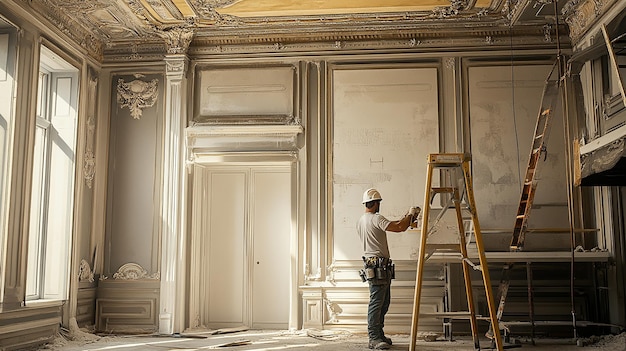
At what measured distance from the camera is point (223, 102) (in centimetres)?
720

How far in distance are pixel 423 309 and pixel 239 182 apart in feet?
8.89

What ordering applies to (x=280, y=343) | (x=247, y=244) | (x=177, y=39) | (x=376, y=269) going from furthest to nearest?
(x=247, y=244) → (x=177, y=39) → (x=280, y=343) → (x=376, y=269)

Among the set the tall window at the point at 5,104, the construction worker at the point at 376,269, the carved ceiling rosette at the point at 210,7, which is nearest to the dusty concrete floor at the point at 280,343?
the construction worker at the point at 376,269

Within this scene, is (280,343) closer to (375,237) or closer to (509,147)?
(375,237)

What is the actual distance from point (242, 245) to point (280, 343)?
1.80 metres

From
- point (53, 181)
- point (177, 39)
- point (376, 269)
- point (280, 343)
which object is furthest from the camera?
point (177, 39)

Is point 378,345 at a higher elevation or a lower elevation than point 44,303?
lower

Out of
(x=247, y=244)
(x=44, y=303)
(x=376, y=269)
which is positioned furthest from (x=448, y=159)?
(x=44, y=303)

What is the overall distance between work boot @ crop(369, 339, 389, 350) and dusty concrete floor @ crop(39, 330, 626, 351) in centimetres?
10

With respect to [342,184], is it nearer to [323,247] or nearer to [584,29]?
[323,247]

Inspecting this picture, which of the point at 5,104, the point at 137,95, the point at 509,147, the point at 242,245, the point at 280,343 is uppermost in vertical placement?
the point at 137,95

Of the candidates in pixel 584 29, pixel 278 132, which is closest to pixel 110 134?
pixel 278 132

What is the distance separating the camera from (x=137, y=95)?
7.22 m

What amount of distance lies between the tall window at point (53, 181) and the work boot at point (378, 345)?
130 inches
